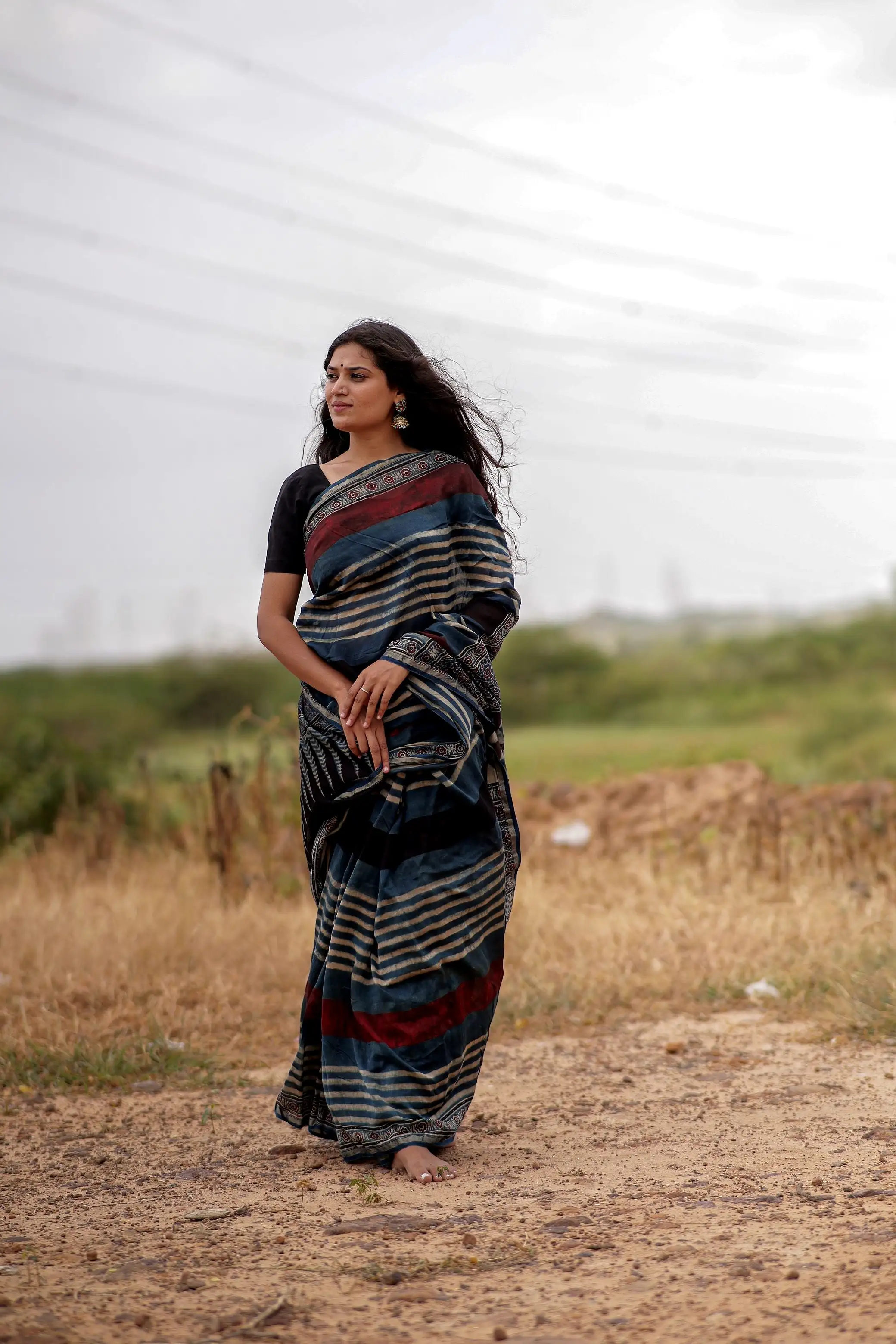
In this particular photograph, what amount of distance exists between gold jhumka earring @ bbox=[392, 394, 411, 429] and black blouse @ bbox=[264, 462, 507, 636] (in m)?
0.24

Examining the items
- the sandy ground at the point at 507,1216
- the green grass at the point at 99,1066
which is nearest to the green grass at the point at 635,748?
the green grass at the point at 99,1066

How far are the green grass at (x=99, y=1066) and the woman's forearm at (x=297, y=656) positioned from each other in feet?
5.05

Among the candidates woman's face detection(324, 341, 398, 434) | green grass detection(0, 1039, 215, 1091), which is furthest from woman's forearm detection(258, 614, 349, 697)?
green grass detection(0, 1039, 215, 1091)

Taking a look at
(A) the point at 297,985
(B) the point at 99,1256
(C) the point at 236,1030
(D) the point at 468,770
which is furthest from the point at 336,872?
(A) the point at 297,985

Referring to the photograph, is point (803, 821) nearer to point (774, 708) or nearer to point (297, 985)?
point (297, 985)

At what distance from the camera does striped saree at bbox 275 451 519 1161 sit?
10.4 ft

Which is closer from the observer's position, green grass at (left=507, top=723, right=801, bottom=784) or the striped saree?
the striped saree

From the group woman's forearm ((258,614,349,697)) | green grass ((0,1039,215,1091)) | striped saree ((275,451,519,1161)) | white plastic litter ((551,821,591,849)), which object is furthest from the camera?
white plastic litter ((551,821,591,849))

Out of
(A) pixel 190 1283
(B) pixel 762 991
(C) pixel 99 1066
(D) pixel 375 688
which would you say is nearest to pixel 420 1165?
(A) pixel 190 1283

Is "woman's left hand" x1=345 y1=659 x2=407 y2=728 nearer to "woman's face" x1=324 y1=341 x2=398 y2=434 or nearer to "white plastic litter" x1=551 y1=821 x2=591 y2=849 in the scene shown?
"woman's face" x1=324 y1=341 x2=398 y2=434

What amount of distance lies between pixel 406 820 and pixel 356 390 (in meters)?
1.15

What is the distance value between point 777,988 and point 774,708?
1418 centimetres

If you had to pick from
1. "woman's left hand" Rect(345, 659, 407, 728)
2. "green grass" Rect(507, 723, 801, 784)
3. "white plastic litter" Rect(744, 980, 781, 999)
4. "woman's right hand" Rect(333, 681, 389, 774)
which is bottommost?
"white plastic litter" Rect(744, 980, 781, 999)

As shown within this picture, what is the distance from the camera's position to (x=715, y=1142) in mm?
3279
